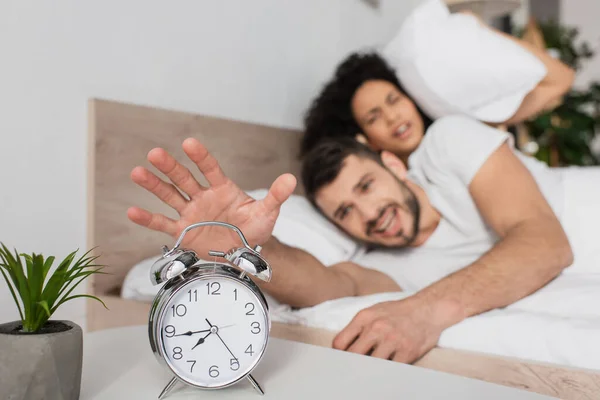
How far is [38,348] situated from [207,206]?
0.32m

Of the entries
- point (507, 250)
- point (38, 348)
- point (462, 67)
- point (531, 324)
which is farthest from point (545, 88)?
point (38, 348)

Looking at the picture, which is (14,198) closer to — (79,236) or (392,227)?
(79,236)

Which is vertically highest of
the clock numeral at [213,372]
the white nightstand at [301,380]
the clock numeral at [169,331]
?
the clock numeral at [169,331]

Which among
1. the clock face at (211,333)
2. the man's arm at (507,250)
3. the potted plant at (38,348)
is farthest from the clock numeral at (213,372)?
Answer: the man's arm at (507,250)

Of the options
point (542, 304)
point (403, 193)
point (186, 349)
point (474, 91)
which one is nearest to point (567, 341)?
point (542, 304)

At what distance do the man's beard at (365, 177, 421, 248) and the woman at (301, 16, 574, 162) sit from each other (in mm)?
309

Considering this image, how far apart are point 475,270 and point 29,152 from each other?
3.01 feet

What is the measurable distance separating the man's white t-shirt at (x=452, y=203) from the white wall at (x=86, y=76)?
23.1 inches

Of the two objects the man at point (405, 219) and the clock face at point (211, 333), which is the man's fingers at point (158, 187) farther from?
the clock face at point (211, 333)

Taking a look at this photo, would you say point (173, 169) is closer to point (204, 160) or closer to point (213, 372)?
point (204, 160)

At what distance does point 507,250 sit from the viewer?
3.91 feet

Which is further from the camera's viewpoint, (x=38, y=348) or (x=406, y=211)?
(x=406, y=211)

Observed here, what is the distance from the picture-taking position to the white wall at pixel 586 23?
422 centimetres

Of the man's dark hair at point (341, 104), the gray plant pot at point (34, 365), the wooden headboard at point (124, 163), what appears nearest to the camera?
the gray plant pot at point (34, 365)
